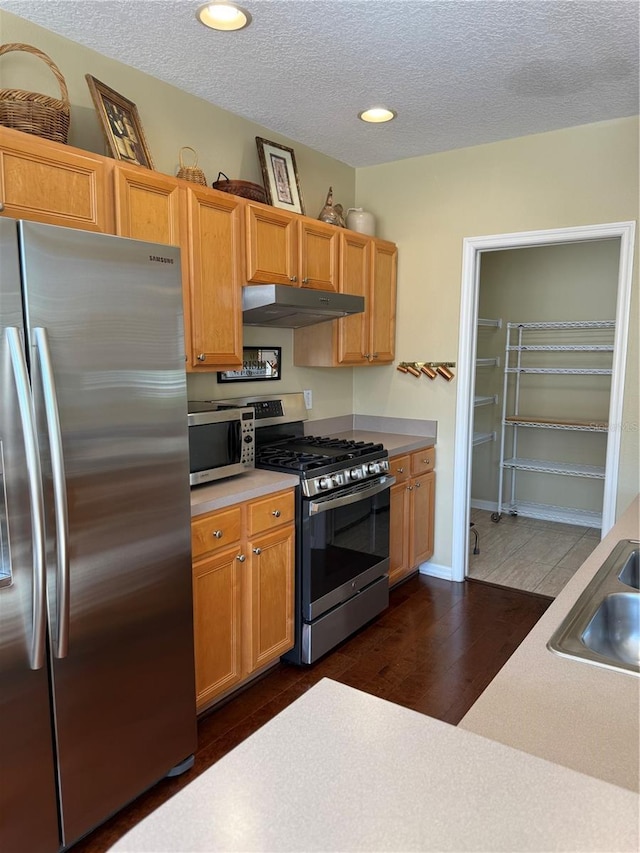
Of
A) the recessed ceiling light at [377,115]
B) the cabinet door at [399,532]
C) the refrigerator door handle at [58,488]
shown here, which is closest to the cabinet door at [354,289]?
the recessed ceiling light at [377,115]

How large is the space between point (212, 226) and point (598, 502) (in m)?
4.11

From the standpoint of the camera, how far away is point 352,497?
9.61 ft

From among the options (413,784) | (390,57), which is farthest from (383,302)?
(413,784)

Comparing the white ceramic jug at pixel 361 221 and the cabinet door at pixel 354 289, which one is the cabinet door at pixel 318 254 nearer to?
the cabinet door at pixel 354 289

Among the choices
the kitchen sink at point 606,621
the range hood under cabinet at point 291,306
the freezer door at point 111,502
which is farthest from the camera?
the range hood under cabinet at point 291,306

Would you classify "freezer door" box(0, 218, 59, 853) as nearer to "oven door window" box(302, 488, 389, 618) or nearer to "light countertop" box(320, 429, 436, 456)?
"oven door window" box(302, 488, 389, 618)

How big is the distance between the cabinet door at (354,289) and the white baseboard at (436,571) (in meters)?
1.47

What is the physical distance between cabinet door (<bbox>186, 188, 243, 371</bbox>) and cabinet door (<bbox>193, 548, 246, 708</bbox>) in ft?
2.74

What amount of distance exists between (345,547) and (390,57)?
7.17 feet

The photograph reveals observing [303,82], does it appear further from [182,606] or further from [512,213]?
[182,606]

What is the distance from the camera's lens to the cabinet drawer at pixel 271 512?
250 cm

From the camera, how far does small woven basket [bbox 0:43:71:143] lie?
6.18 feet

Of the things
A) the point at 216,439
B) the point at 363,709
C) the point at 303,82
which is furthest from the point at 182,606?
the point at 303,82

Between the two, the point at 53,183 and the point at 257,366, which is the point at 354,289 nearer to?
the point at 257,366
